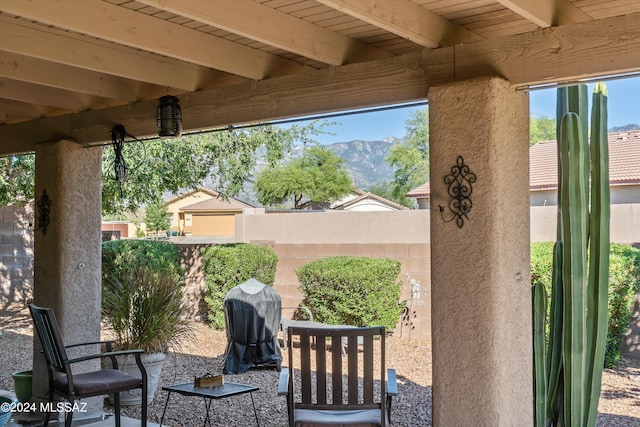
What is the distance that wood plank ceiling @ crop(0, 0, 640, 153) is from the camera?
9.43ft

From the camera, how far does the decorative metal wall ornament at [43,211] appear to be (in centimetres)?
480

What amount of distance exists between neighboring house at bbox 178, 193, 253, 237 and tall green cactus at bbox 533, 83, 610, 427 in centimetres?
3236

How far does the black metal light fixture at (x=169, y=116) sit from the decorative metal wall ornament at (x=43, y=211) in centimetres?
119

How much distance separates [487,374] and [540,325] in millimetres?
908

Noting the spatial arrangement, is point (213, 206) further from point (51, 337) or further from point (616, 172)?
point (51, 337)

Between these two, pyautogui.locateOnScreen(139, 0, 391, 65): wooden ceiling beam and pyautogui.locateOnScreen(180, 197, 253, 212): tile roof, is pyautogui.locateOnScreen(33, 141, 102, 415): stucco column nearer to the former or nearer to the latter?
pyautogui.locateOnScreen(139, 0, 391, 65): wooden ceiling beam

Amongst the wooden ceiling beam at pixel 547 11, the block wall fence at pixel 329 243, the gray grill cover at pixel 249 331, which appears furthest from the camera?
the block wall fence at pixel 329 243

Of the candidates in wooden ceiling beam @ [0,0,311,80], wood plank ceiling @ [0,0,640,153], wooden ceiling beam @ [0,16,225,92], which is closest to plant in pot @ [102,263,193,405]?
wood plank ceiling @ [0,0,640,153]

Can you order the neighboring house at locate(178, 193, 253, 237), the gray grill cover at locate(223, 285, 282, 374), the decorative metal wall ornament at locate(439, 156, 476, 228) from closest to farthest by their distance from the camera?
the decorative metal wall ornament at locate(439, 156, 476, 228), the gray grill cover at locate(223, 285, 282, 374), the neighboring house at locate(178, 193, 253, 237)

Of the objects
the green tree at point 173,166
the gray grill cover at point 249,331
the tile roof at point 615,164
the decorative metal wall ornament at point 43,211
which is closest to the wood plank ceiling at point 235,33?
the decorative metal wall ornament at point 43,211

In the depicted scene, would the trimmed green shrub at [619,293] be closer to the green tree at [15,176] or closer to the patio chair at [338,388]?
the patio chair at [338,388]

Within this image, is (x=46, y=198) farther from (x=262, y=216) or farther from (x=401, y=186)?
(x=401, y=186)

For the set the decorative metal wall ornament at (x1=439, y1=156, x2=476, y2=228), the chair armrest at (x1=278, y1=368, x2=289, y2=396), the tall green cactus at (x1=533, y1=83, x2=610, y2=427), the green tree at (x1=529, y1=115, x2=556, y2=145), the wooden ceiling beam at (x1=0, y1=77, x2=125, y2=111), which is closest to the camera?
the decorative metal wall ornament at (x1=439, y1=156, x2=476, y2=228)

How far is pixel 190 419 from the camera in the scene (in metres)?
5.17
